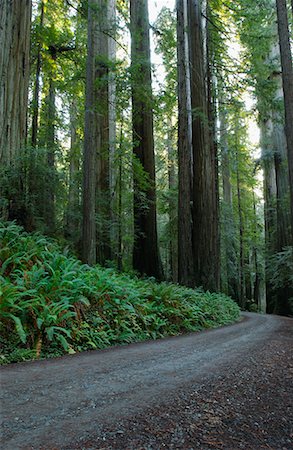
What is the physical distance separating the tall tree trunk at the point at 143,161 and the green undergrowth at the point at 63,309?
4937 millimetres

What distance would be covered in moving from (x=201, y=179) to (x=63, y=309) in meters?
8.62

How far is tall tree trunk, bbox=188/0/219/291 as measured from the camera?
37.4 ft

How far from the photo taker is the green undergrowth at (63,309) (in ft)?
12.4

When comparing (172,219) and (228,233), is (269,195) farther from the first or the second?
(172,219)

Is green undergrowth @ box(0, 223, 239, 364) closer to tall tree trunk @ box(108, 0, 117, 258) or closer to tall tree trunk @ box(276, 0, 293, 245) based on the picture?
tall tree trunk @ box(108, 0, 117, 258)

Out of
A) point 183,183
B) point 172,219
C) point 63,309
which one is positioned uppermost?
point 183,183

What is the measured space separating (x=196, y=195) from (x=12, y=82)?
6.87m

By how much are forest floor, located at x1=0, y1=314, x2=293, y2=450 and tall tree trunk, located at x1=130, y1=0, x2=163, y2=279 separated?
8.59 meters

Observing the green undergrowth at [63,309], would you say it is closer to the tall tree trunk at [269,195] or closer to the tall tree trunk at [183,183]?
the tall tree trunk at [183,183]

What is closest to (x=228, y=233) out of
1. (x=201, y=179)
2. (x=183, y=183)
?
(x=201, y=179)

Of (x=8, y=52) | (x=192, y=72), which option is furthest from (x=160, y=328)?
(x=192, y=72)

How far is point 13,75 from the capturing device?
7.50 meters

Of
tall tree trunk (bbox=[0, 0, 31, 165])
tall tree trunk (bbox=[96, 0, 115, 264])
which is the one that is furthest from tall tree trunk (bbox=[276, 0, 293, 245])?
tall tree trunk (bbox=[0, 0, 31, 165])

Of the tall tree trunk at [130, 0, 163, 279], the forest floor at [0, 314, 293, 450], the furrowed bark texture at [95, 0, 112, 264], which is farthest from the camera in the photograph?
the tall tree trunk at [130, 0, 163, 279]
